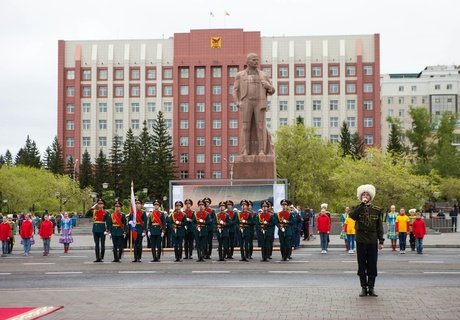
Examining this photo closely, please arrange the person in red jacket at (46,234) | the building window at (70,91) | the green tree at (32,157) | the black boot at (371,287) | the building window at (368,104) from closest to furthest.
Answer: the black boot at (371,287) < the person in red jacket at (46,234) < the green tree at (32,157) < the building window at (368,104) < the building window at (70,91)

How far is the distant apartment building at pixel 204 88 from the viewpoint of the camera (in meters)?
113

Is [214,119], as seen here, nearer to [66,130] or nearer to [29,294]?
[66,130]

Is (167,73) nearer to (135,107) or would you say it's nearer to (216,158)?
(135,107)

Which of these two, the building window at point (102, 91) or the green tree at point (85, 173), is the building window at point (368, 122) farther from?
the green tree at point (85, 173)

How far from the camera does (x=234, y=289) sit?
13930 millimetres

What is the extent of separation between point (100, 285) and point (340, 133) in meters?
103

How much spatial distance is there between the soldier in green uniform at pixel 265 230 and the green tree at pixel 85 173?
85895 millimetres

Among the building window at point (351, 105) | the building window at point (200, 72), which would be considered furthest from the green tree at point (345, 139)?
the building window at point (200, 72)

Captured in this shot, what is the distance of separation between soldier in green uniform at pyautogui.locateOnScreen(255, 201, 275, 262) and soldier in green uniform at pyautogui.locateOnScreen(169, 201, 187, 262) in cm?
234

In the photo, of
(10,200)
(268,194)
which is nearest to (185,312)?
(268,194)

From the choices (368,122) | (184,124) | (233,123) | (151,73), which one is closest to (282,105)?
(233,123)

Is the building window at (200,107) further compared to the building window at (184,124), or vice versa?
the building window at (184,124)

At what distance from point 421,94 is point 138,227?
127385mm

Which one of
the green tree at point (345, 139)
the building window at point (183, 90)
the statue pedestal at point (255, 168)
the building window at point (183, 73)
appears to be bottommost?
the statue pedestal at point (255, 168)
